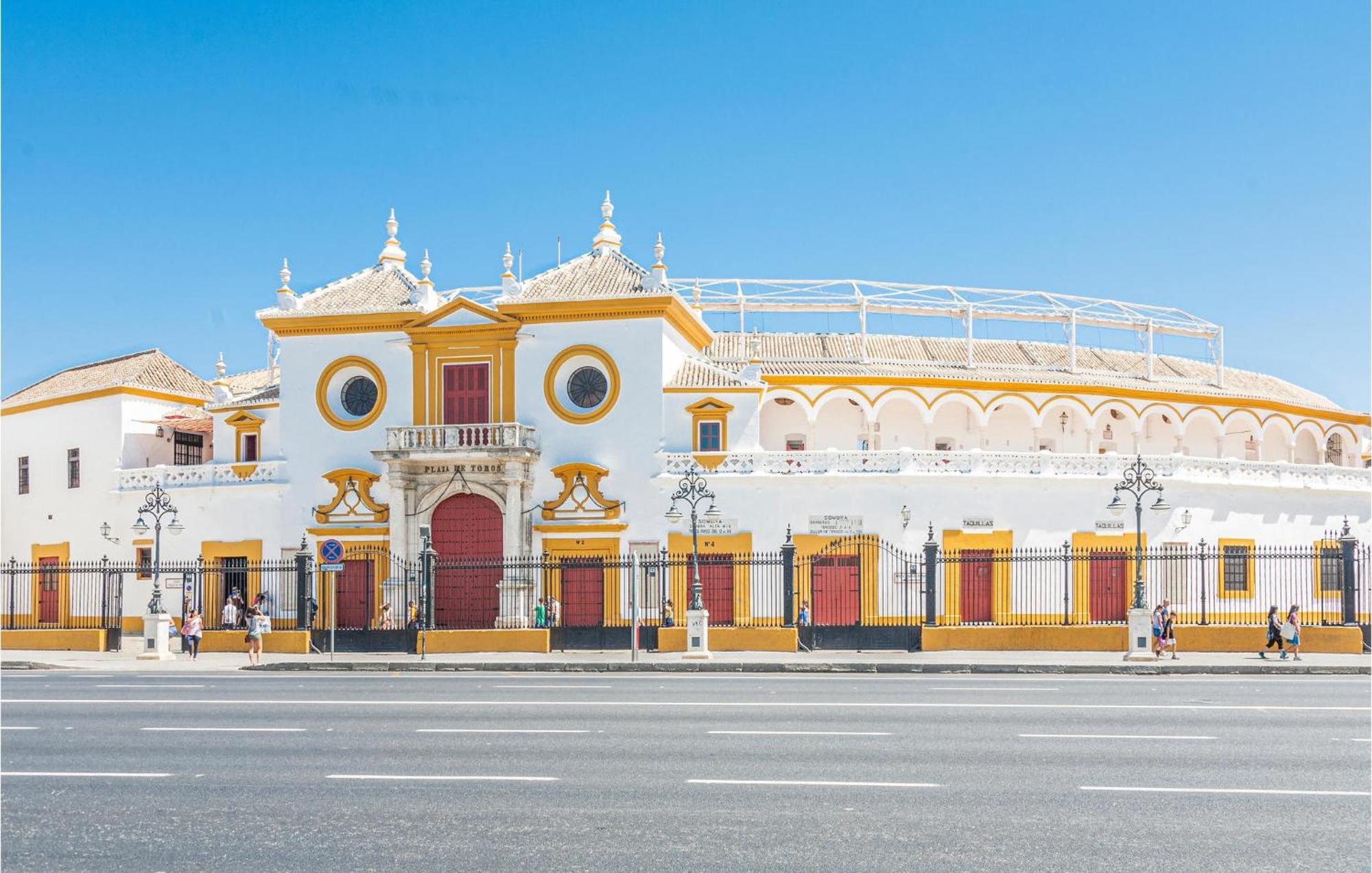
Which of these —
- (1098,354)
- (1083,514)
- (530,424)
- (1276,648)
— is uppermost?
(1098,354)

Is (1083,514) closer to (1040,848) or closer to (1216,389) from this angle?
(1216,389)

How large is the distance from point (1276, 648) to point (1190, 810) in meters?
18.6

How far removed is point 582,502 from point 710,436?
4.04 meters

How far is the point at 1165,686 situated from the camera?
20000 millimetres

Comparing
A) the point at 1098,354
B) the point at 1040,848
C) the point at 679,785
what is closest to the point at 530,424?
the point at 1098,354

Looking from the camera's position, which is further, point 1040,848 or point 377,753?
point 377,753

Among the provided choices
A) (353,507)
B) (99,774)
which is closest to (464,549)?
(353,507)

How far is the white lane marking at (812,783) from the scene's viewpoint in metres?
10.9

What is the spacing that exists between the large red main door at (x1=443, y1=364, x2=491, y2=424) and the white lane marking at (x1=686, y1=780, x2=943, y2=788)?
2740 cm

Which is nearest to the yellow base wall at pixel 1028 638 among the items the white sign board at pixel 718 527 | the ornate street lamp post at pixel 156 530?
the white sign board at pixel 718 527

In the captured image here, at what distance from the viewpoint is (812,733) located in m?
14.0

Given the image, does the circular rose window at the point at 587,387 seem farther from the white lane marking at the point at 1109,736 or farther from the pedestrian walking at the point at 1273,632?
the white lane marking at the point at 1109,736

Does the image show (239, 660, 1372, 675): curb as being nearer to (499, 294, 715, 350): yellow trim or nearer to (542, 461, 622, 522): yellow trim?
(542, 461, 622, 522): yellow trim

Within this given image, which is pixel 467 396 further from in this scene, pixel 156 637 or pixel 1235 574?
pixel 1235 574
